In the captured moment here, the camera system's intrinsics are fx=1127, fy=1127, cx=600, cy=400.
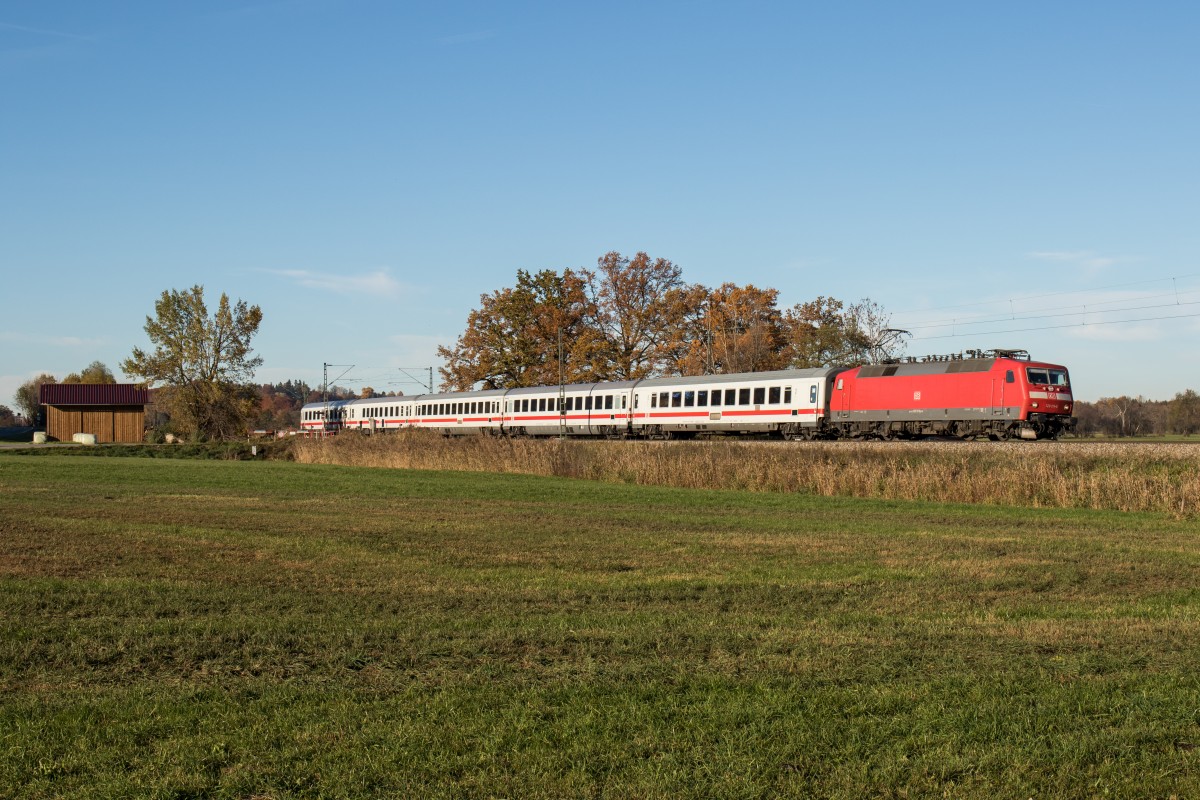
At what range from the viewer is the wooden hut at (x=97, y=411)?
287 feet

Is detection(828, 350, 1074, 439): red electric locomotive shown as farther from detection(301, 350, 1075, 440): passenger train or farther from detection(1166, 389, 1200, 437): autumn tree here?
detection(1166, 389, 1200, 437): autumn tree

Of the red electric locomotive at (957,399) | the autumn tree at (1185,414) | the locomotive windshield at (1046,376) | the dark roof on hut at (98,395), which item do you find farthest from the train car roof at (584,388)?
the autumn tree at (1185,414)

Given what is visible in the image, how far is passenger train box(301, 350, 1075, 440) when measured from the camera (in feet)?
127

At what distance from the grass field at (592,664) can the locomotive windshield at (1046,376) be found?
2195 centimetres

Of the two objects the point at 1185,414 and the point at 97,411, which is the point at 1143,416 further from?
the point at 97,411

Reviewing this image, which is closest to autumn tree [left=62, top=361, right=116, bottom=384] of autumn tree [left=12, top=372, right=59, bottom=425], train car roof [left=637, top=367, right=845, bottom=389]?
autumn tree [left=12, top=372, right=59, bottom=425]

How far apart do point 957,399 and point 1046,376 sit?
3.05 meters

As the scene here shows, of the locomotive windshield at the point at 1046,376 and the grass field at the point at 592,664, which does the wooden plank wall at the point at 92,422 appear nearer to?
the locomotive windshield at the point at 1046,376

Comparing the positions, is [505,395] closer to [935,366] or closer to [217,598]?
[935,366]

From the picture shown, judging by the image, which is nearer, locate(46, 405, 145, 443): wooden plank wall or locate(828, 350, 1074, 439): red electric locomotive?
locate(828, 350, 1074, 439): red electric locomotive

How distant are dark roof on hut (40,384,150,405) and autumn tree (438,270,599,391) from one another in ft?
88.7

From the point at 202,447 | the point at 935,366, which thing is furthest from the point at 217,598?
the point at 202,447

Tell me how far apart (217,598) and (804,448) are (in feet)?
79.6

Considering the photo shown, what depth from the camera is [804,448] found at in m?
33.2
